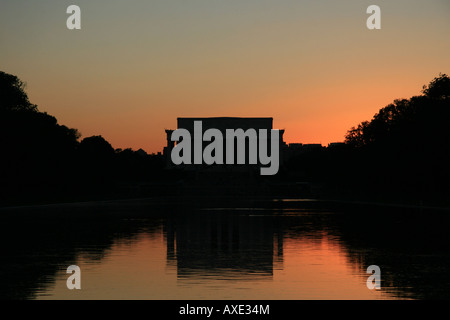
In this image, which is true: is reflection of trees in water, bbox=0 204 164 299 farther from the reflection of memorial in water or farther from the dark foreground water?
the reflection of memorial in water

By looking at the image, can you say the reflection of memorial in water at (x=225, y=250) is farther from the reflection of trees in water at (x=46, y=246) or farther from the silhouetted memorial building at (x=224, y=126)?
the silhouetted memorial building at (x=224, y=126)

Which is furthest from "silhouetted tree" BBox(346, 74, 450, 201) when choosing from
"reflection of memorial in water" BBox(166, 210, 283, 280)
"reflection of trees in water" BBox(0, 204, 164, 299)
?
"reflection of trees in water" BBox(0, 204, 164, 299)

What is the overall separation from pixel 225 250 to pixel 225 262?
3549 mm

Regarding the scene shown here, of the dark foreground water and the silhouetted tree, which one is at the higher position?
the silhouetted tree

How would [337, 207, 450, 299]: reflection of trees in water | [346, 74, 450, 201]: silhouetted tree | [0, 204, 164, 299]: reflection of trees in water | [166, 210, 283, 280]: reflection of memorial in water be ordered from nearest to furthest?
1. [337, 207, 450, 299]: reflection of trees in water
2. [0, 204, 164, 299]: reflection of trees in water
3. [166, 210, 283, 280]: reflection of memorial in water
4. [346, 74, 450, 201]: silhouetted tree

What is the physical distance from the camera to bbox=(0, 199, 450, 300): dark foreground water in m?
14.1

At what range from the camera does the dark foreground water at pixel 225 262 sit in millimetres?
14055

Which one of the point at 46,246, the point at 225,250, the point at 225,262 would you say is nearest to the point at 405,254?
the point at 225,250

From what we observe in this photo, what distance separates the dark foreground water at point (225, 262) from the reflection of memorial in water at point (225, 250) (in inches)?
1.1

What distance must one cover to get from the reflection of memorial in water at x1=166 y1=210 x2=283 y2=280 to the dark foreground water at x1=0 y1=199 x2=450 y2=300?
3 centimetres

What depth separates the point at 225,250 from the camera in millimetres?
22703

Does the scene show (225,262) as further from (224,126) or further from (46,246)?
(224,126)
